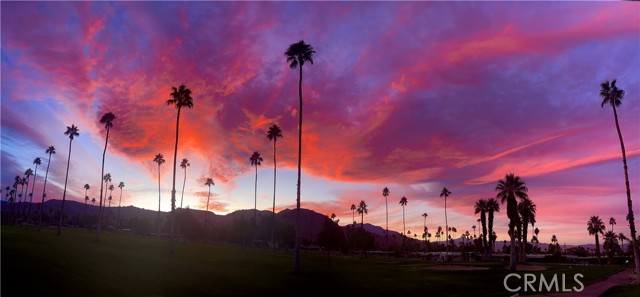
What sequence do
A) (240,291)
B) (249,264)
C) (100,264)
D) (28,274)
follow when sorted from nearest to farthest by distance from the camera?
(28,274)
(240,291)
(100,264)
(249,264)

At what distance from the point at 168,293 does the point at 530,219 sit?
12107cm

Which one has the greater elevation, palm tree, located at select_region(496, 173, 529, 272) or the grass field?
palm tree, located at select_region(496, 173, 529, 272)

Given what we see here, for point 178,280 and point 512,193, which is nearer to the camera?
point 178,280

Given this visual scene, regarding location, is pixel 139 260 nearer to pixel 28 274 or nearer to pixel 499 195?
pixel 28 274

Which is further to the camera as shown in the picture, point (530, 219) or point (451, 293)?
point (530, 219)

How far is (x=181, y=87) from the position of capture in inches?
3009

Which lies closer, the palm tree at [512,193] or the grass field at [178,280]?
the grass field at [178,280]

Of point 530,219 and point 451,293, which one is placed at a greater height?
point 530,219

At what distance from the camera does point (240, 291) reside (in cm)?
4166

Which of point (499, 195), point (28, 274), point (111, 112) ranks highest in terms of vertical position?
point (111, 112)

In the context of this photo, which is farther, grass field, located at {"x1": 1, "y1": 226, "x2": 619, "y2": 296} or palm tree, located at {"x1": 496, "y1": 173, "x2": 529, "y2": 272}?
palm tree, located at {"x1": 496, "y1": 173, "x2": 529, "y2": 272}

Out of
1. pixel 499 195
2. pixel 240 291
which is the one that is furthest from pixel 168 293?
pixel 499 195

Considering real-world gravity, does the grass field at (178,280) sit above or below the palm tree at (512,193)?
below

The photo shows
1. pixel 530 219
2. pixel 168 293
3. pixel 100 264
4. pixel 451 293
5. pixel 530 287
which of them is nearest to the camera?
pixel 168 293
